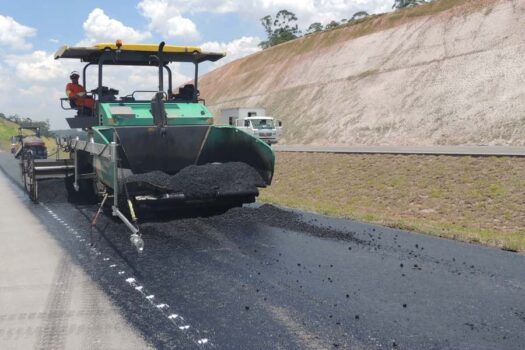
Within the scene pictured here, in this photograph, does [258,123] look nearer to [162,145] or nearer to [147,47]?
[147,47]

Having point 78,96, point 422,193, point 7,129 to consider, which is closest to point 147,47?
point 78,96

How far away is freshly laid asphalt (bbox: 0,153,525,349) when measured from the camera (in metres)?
4.09

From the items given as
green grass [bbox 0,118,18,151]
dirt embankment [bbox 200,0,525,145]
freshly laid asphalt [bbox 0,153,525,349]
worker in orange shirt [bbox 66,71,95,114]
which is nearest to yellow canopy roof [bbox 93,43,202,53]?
worker in orange shirt [bbox 66,71,95,114]

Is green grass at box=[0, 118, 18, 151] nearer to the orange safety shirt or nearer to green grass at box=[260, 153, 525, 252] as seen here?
green grass at box=[260, 153, 525, 252]

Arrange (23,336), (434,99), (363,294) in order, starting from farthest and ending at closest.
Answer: (434,99) → (363,294) → (23,336)

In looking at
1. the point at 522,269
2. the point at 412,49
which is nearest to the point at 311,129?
the point at 412,49

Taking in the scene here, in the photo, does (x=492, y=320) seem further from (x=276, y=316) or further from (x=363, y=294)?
(x=276, y=316)

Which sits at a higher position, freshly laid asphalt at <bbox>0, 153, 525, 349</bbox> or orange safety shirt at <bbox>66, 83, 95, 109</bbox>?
orange safety shirt at <bbox>66, 83, 95, 109</bbox>

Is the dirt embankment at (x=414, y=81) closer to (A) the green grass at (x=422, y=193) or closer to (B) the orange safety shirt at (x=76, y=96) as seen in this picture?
(A) the green grass at (x=422, y=193)

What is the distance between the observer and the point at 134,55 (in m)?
9.34

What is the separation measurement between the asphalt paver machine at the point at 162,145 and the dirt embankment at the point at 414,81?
59.5ft

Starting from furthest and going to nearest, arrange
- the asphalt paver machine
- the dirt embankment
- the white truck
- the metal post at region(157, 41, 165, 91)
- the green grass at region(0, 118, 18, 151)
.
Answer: the green grass at region(0, 118, 18, 151) → the white truck → the dirt embankment → the metal post at region(157, 41, 165, 91) → the asphalt paver machine

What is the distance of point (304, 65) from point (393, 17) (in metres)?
9.60

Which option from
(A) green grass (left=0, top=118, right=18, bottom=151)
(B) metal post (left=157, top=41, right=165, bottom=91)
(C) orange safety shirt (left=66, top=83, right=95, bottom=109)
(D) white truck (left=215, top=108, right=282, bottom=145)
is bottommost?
(A) green grass (left=0, top=118, right=18, bottom=151)
